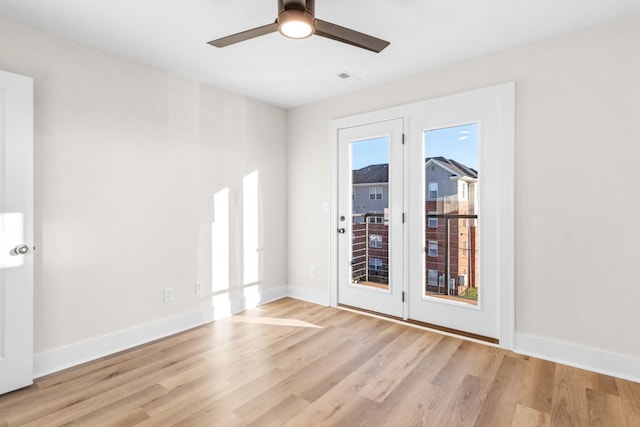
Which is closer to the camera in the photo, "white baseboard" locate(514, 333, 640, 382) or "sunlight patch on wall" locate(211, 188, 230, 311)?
"white baseboard" locate(514, 333, 640, 382)

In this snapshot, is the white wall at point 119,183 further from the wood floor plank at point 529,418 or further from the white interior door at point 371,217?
the wood floor plank at point 529,418

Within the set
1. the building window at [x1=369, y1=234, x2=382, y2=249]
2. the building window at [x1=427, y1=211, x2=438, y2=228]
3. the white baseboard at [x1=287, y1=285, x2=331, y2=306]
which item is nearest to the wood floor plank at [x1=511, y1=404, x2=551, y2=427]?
the building window at [x1=427, y1=211, x2=438, y2=228]

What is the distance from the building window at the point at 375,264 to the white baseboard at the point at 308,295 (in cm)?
68

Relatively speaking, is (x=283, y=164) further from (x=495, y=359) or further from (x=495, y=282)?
(x=495, y=359)

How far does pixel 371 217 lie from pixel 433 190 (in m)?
0.74

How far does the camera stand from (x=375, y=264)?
3.60 m

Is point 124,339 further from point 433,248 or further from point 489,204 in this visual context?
point 489,204

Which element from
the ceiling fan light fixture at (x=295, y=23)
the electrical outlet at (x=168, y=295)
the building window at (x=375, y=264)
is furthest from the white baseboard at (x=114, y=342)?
the ceiling fan light fixture at (x=295, y=23)

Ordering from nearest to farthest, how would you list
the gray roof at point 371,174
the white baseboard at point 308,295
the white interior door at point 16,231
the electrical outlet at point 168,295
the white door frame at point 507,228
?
1. the white interior door at point 16,231
2. the white door frame at point 507,228
3. the electrical outlet at point 168,295
4. the gray roof at point 371,174
5. the white baseboard at point 308,295

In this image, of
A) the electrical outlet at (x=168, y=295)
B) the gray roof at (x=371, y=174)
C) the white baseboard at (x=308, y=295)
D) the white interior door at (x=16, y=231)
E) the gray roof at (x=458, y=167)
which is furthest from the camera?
the white baseboard at (x=308, y=295)

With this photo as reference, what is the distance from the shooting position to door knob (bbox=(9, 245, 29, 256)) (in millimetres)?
2145

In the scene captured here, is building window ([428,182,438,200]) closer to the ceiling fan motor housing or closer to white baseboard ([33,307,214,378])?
the ceiling fan motor housing

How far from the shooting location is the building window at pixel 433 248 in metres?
3.15

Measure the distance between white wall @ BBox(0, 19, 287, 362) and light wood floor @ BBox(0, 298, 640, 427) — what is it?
19.4 inches
